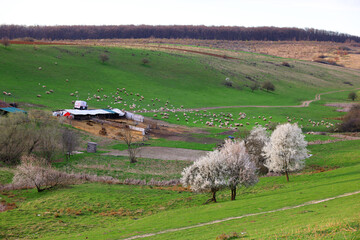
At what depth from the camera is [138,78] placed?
356 ft

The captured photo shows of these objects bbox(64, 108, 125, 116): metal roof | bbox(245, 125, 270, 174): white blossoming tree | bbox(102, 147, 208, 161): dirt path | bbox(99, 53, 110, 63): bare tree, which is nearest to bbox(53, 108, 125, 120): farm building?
bbox(64, 108, 125, 116): metal roof

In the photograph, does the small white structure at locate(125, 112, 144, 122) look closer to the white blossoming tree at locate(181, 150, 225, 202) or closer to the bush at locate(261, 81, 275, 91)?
the white blossoming tree at locate(181, 150, 225, 202)

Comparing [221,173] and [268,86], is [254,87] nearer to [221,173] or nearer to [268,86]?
[268,86]

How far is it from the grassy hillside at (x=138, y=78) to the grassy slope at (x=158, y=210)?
1735 inches

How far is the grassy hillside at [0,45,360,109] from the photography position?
87000mm

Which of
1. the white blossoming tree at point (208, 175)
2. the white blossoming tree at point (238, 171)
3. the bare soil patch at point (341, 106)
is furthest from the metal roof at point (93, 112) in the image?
the bare soil patch at point (341, 106)

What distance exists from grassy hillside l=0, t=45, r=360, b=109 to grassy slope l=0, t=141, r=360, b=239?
44075 mm

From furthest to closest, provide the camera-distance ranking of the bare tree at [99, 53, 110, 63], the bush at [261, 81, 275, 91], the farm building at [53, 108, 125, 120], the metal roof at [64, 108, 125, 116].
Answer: the bush at [261, 81, 275, 91] < the bare tree at [99, 53, 110, 63] < the metal roof at [64, 108, 125, 116] < the farm building at [53, 108, 125, 120]

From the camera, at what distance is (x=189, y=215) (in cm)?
2684

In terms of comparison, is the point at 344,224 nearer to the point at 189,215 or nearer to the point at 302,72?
the point at 189,215

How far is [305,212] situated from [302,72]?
496 ft

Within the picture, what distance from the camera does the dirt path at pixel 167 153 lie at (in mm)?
51947

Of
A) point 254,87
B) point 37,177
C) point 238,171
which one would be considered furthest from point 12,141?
point 254,87

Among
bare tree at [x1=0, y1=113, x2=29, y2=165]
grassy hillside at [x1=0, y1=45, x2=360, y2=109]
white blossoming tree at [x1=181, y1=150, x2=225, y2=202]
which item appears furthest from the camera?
grassy hillside at [x1=0, y1=45, x2=360, y2=109]
